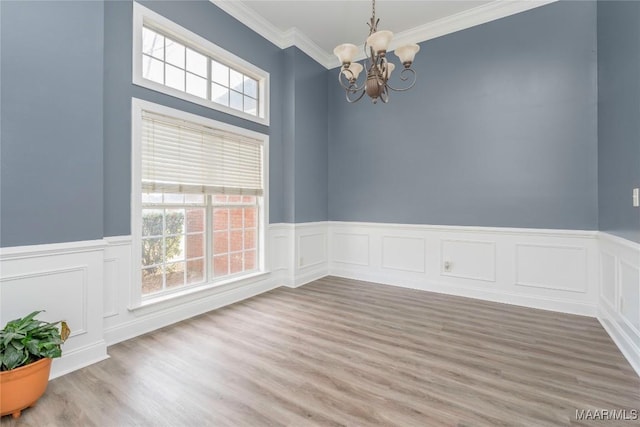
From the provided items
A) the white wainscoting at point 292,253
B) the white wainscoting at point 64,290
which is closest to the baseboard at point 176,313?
the white wainscoting at point 64,290

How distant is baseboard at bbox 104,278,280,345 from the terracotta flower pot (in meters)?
0.75

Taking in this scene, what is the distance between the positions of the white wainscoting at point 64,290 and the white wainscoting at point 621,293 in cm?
400

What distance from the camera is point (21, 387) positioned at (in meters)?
1.64

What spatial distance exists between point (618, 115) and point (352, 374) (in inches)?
126

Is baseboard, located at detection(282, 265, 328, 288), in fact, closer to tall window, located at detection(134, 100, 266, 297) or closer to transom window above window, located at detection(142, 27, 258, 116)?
tall window, located at detection(134, 100, 266, 297)

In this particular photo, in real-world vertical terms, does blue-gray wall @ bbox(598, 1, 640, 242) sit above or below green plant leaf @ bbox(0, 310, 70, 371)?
above

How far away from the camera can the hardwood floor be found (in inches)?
65.9

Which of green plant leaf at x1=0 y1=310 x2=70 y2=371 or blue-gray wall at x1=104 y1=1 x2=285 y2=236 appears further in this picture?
blue-gray wall at x1=104 y1=1 x2=285 y2=236

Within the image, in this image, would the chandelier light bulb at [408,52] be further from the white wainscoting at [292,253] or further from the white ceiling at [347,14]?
the white wainscoting at [292,253]

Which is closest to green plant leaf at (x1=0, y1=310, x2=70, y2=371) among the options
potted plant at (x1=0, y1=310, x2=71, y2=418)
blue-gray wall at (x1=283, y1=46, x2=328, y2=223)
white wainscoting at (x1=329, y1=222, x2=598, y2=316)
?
potted plant at (x1=0, y1=310, x2=71, y2=418)

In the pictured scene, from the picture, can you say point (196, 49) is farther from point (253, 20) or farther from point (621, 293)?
point (621, 293)

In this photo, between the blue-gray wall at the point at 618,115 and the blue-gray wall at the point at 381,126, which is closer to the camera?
the blue-gray wall at the point at 381,126

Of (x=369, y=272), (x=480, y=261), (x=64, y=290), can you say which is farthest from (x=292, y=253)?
(x=64, y=290)

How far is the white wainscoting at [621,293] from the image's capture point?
7.14ft
